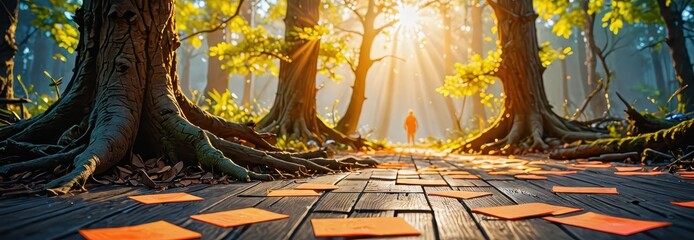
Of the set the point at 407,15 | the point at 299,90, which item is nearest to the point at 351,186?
the point at 299,90

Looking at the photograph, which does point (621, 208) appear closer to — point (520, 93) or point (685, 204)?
point (685, 204)

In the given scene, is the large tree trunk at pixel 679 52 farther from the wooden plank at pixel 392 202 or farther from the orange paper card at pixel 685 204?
the wooden plank at pixel 392 202

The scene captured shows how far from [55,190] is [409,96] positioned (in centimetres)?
6351

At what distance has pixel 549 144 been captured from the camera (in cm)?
645

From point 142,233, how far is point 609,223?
142cm

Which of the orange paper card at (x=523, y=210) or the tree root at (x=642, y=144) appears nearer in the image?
the orange paper card at (x=523, y=210)

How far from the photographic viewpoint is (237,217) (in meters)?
1.32

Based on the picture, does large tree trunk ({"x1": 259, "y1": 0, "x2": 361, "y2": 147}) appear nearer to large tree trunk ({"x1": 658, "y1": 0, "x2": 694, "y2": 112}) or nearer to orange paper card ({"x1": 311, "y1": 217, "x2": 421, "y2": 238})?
orange paper card ({"x1": 311, "y1": 217, "x2": 421, "y2": 238})

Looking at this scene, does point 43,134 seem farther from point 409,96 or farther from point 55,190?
point 409,96

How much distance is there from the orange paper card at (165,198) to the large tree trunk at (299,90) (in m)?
5.28

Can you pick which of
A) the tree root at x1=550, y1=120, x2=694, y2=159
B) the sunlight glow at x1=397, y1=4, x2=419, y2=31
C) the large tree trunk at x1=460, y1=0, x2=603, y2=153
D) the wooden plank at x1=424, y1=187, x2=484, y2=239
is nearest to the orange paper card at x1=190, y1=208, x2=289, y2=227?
the wooden plank at x1=424, y1=187, x2=484, y2=239

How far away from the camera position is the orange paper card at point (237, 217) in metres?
1.24

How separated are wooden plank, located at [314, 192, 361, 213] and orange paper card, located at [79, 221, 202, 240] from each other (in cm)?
52

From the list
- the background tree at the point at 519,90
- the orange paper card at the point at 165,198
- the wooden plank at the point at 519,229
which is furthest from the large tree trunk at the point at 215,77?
the wooden plank at the point at 519,229
